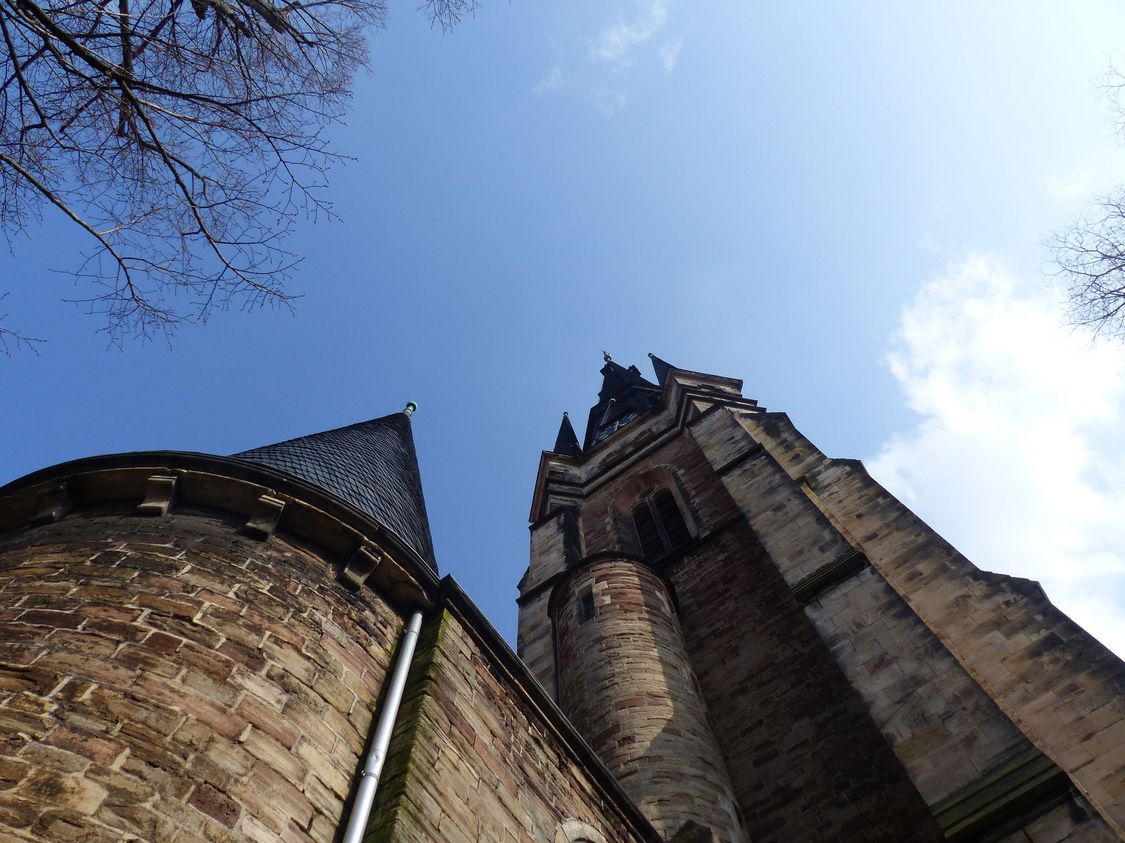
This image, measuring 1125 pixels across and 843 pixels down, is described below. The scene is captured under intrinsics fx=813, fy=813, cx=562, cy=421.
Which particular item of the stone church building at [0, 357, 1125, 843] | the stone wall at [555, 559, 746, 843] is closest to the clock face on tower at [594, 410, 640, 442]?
the stone church building at [0, 357, 1125, 843]

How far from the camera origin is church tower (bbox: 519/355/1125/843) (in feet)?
25.1

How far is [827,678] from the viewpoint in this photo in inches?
436

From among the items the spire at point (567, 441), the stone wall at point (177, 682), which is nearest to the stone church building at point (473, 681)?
the stone wall at point (177, 682)

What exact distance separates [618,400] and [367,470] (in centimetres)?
2345

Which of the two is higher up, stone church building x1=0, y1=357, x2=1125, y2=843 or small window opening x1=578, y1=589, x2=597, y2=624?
small window opening x1=578, y1=589, x2=597, y2=624

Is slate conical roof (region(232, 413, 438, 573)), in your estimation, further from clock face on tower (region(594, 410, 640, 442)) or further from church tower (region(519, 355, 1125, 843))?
clock face on tower (region(594, 410, 640, 442))

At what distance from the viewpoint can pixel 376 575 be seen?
6328 mm

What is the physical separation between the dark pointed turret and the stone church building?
15.8 meters

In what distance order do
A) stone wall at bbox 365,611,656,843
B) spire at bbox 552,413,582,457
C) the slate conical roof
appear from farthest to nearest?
spire at bbox 552,413,582,457 → the slate conical roof → stone wall at bbox 365,611,656,843

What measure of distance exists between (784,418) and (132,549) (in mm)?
16326

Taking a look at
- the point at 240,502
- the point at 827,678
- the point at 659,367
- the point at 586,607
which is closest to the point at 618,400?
the point at 659,367

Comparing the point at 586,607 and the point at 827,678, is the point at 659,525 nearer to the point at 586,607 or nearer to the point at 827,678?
the point at 586,607

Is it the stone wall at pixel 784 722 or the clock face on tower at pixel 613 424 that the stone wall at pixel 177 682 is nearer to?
the stone wall at pixel 784 722

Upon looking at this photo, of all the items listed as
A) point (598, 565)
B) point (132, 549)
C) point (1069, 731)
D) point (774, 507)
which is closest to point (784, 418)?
point (774, 507)
